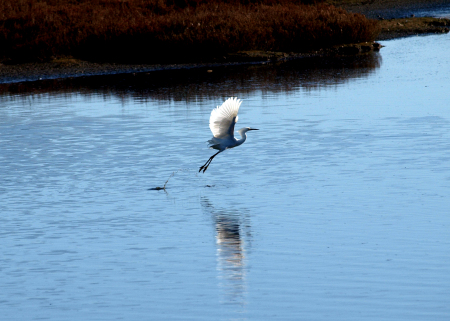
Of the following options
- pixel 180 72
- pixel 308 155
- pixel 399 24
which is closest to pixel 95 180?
pixel 308 155

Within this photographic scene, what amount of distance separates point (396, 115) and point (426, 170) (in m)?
4.49

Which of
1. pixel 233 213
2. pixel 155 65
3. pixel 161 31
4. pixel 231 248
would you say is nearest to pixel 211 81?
pixel 155 65

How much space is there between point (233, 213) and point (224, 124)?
1665 millimetres

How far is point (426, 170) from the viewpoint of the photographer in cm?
960

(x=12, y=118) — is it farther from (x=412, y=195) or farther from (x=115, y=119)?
(x=412, y=195)

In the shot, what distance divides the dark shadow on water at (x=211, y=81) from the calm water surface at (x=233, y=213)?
2.09 metres

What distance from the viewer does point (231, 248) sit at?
7.11 meters

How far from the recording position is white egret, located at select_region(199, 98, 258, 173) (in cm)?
920

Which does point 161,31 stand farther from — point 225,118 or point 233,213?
point 233,213

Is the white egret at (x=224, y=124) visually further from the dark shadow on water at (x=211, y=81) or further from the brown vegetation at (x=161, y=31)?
the brown vegetation at (x=161, y=31)

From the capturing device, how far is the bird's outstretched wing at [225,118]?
30.1ft

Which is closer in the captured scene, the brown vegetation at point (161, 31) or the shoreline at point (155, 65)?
Result: the shoreline at point (155, 65)

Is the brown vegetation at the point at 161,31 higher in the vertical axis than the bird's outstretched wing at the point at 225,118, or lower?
higher

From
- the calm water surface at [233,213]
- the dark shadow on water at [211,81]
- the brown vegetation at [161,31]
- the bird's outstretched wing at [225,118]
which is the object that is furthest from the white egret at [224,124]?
the brown vegetation at [161,31]
